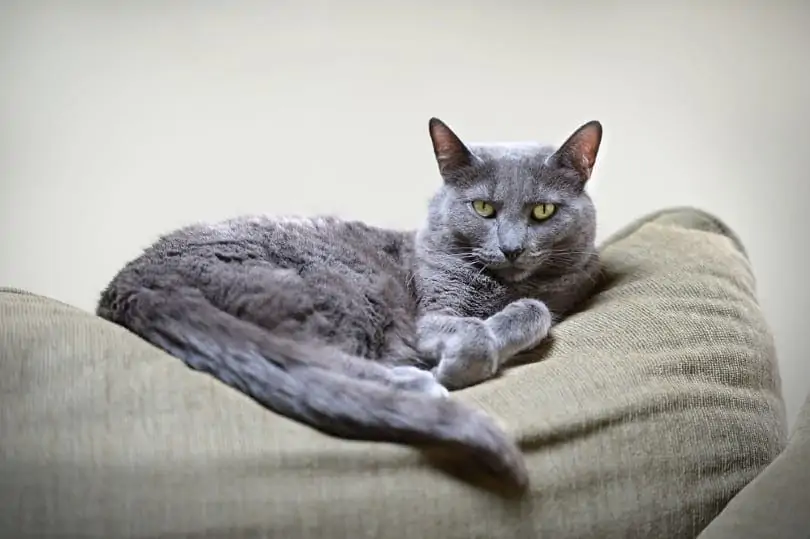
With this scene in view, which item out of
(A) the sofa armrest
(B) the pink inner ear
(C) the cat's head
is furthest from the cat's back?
(A) the sofa armrest

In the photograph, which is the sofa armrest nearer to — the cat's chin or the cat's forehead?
the cat's chin

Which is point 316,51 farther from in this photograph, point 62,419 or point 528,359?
point 62,419

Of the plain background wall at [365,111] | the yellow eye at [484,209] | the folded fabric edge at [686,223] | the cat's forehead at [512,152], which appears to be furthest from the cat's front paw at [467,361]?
the plain background wall at [365,111]

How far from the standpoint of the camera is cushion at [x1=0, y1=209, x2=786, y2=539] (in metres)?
0.90

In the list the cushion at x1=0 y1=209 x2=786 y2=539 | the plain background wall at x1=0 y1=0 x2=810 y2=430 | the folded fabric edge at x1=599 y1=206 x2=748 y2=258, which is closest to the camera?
the cushion at x1=0 y1=209 x2=786 y2=539

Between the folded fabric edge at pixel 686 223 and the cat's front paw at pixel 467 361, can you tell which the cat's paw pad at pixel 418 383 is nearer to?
the cat's front paw at pixel 467 361

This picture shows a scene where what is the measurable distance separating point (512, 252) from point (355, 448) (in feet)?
1.70

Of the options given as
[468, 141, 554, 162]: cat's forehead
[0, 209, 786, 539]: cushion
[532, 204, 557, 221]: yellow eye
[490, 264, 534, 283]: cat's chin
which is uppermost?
[468, 141, 554, 162]: cat's forehead

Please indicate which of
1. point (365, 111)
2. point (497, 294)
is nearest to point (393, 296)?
point (497, 294)

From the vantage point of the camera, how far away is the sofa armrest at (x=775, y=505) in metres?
0.94

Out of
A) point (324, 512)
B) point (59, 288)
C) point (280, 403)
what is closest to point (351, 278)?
point (280, 403)

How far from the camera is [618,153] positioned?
212 cm

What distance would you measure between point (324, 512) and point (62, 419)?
1.05ft

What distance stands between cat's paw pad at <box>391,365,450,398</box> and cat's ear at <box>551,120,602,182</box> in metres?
0.50
